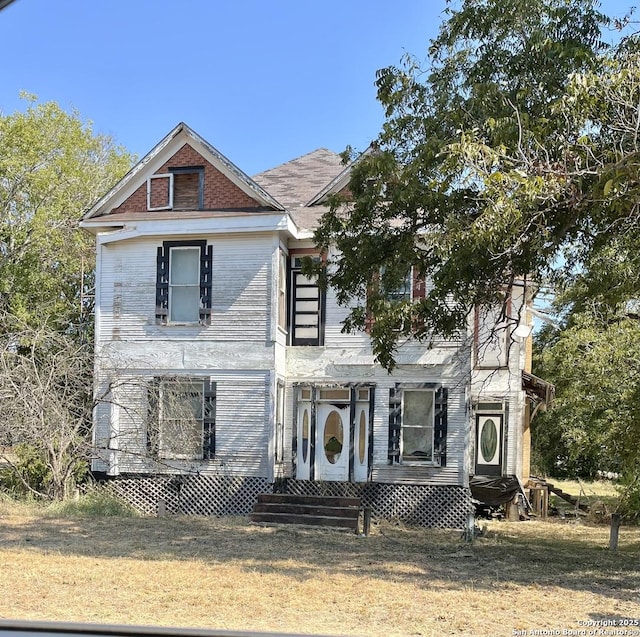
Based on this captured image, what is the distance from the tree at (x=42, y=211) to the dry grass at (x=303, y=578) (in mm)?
8535

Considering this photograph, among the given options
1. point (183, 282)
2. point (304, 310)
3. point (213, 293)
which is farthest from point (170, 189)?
point (304, 310)

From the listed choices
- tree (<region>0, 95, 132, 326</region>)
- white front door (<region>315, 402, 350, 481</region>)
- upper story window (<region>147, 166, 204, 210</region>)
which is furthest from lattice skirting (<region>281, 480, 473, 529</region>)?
tree (<region>0, 95, 132, 326</region>)

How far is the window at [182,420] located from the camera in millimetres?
16328

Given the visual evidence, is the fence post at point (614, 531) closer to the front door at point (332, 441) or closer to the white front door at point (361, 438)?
the white front door at point (361, 438)

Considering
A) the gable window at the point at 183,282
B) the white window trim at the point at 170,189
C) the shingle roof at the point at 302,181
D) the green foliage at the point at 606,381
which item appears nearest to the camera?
the green foliage at the point at 606,381

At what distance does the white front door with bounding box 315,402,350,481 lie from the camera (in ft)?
55.1

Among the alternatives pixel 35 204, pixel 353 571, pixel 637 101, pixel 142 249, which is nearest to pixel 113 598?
pixel 353 571

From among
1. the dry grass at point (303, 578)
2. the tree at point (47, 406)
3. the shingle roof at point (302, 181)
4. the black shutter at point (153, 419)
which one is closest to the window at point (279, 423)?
the dry grass at point (303, 578)

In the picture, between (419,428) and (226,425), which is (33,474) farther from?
(419,428)

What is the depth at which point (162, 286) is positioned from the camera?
1680cm

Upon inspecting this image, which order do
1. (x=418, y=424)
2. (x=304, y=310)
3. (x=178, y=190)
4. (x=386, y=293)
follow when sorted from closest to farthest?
(x=386, y=293)
(x=418, y=424)
(x=178, y=190)
(x=304, y=310)

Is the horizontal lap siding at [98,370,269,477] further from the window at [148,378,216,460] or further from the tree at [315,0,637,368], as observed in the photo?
the tree at [315,0,637,368]

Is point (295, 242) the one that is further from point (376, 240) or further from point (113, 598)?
point (113, 598)

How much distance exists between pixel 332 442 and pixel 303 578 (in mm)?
7446
